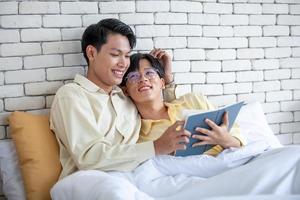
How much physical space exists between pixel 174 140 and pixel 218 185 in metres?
0.24

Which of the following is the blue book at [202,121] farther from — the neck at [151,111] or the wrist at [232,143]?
the neck at [151,111]

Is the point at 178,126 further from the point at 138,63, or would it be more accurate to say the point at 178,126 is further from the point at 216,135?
the point at 138,63

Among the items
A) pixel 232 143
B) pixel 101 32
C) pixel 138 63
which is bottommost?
pixel 232 143

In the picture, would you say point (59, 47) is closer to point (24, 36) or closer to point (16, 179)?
point (24, 36)

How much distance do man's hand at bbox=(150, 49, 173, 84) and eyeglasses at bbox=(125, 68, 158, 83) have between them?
0.57 ft

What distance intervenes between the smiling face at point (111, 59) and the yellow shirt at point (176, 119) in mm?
239

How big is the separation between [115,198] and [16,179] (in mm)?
648

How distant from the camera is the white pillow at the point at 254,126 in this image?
1.65 m

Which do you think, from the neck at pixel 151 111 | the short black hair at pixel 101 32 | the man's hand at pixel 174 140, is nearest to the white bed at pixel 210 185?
the man's hand at pixel 174 140

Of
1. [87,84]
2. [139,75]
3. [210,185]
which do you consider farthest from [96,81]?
[210,185]

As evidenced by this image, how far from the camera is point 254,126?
172cm

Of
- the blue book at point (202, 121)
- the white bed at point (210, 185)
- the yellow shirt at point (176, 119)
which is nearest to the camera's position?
the white bed at point (210, 185)

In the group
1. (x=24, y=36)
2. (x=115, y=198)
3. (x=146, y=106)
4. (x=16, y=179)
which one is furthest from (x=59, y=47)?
(x=115, y=198)

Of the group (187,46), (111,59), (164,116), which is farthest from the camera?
(187,46)
